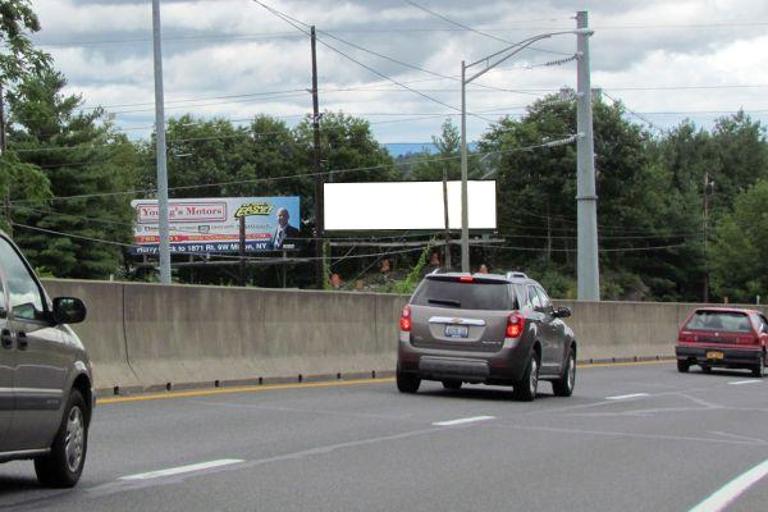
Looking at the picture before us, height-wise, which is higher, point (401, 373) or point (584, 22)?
point (584, 22)

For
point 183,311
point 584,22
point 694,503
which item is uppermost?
point 584,22

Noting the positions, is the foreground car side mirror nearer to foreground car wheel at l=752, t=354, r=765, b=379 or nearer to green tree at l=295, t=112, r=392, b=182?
foreground car wheel at l=752, t=354, r=765, b=379

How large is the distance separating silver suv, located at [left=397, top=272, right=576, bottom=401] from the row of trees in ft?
187

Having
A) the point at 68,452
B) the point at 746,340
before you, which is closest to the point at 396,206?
the point at 746,340

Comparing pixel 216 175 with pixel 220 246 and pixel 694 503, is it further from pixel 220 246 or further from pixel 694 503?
pixel 694 503

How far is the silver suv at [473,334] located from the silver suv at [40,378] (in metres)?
8.82

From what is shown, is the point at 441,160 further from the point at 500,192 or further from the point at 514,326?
the point at 514,326

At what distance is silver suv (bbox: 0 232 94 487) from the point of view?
24.3ft

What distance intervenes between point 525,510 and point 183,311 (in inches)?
378

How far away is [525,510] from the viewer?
8.34 metres

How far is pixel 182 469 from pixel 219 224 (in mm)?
81190

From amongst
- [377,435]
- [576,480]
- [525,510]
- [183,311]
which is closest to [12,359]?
[525,510]

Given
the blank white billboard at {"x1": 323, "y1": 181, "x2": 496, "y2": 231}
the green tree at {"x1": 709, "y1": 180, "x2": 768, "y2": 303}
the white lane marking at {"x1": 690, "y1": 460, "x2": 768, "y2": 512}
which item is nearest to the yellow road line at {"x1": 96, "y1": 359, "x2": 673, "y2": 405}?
the white lane marking at {"x1": 690, "y1": 460, "x2": 768, "y2": 512}

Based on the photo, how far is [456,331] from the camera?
680 inches
